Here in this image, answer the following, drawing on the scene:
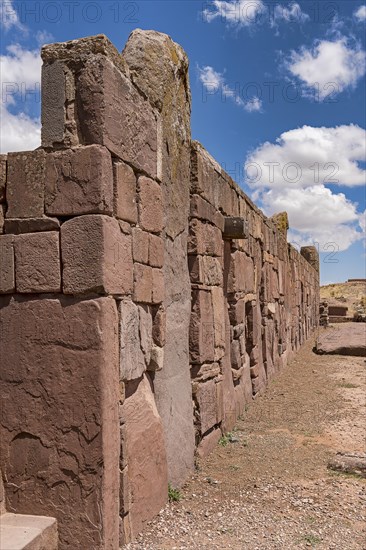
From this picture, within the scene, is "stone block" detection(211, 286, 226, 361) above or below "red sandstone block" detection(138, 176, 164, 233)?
below

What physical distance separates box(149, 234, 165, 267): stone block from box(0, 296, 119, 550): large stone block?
2.90 ft

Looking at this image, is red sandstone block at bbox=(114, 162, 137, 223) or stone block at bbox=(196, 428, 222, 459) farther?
stone block at bbox=(196, 428, 222, 459)

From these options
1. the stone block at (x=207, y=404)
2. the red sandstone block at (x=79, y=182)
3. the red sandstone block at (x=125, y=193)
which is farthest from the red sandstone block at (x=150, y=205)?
the stone block at (x=207, y=404)

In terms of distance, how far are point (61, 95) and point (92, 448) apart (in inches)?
87.4

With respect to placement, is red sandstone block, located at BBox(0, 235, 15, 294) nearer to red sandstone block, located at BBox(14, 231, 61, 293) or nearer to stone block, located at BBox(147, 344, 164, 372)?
red sandstone block, located at BBox(14, 231, 61, 293)

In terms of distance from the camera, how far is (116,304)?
3633 mm

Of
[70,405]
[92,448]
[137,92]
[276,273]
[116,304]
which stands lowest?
[92,448]

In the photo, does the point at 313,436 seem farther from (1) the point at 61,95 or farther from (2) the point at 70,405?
(1) the point at 61,95

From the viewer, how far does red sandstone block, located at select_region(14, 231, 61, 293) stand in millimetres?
3449

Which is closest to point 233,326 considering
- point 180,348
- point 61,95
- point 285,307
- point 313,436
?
point 313,436

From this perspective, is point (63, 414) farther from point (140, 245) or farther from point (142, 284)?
point (140, 245)

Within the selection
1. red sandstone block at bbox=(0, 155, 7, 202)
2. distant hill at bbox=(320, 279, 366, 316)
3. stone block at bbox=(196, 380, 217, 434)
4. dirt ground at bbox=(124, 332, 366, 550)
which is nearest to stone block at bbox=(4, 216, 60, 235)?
red sandstone block at bbox=(0, 155, 7, 202)

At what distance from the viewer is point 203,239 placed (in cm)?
585

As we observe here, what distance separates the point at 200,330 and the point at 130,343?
6.11 ft
